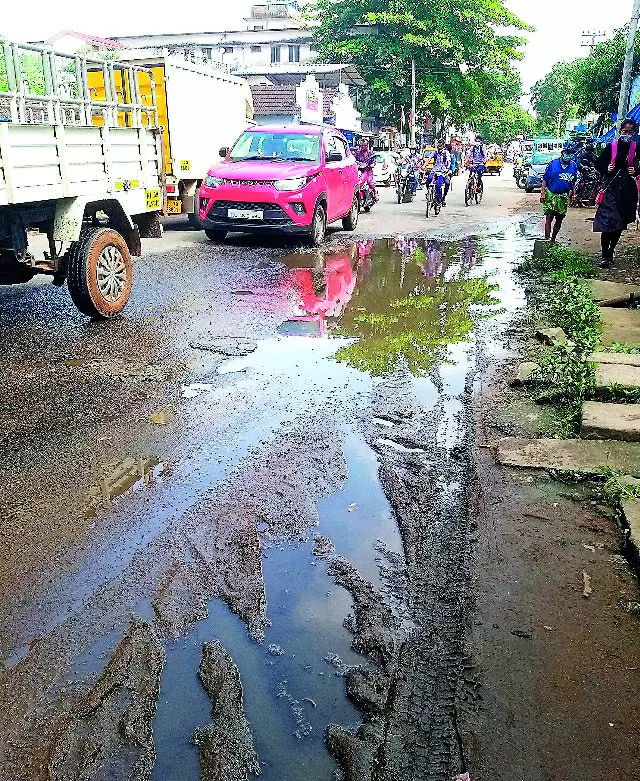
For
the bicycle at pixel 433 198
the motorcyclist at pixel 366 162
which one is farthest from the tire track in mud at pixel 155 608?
the motorcyclist at pixel 366 162

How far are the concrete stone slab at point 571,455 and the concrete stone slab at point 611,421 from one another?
8cm

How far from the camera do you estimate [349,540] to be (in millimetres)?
3324

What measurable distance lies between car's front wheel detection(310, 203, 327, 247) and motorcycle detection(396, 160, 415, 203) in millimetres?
9523

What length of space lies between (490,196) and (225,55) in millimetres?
40217

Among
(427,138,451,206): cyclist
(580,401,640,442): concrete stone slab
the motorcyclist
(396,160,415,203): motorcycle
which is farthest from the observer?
(396,160,415,203): motorcycle

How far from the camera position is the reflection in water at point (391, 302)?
248 inches

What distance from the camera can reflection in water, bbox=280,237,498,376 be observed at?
629cm

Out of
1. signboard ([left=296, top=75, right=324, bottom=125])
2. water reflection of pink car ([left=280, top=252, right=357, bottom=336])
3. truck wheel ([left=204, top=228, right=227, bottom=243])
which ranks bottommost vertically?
water reflection of pink car ([left=280, top=252, right=357, bottom=336])

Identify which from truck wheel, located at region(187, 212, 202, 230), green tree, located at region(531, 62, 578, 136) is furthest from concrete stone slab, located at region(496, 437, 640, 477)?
green tree, located at region(531, 62, 578, 136)

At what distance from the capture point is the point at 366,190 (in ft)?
63.0

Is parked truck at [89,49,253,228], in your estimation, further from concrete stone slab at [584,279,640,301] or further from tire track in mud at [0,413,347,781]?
tire track in mud at [0,413,347,781]

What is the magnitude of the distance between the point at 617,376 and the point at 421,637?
Answer: 10.4 feet

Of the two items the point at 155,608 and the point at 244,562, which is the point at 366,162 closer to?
the point at 244,562

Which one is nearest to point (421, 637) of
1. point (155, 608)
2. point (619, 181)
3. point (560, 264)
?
point (155, 608)
